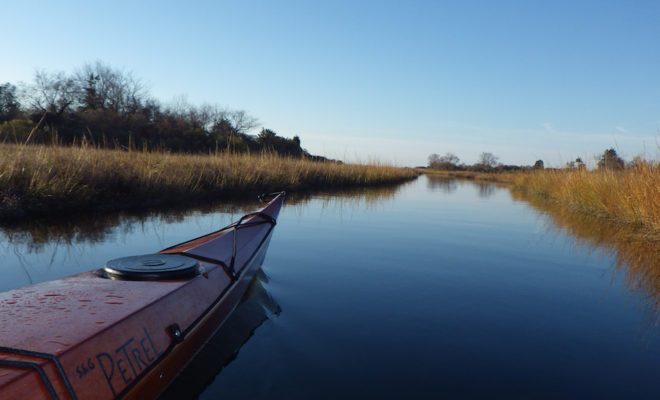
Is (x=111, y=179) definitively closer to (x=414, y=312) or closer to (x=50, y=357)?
(x=414, y=312)

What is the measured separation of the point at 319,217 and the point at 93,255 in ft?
12.7

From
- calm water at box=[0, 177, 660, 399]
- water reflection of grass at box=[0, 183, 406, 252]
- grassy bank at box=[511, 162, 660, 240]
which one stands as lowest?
calm water at box=[0, 177, 660, 399]

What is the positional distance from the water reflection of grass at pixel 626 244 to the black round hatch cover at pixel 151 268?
3.54 m

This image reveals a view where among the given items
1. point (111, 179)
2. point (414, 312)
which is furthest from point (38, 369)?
point (111, 179)

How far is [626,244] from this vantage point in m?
5.37

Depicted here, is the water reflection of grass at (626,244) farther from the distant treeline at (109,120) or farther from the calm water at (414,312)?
the distant treeline at (109,120)

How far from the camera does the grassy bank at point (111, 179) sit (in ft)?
16.9

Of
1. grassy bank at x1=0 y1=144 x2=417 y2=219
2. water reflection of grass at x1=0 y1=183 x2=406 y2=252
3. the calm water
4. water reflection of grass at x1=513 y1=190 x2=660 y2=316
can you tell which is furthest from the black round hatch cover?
grassy bank at x1=0 y1=144 x2=417 y2=219

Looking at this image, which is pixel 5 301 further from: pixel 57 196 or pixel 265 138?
pixel 265 138

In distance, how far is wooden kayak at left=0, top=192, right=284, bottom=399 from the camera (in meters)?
1.00

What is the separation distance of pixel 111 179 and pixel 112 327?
614cm

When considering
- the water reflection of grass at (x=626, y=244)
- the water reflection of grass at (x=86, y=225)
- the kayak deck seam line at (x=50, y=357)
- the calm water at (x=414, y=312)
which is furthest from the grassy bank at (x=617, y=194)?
the kayak deck seam line at (x=50, y=357)

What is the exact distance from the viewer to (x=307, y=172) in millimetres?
12758

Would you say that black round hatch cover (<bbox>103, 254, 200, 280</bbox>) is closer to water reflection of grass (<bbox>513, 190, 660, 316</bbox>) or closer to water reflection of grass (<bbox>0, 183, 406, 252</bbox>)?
water reflection of grass (<bbox>0, 183, 406, 252</bbox>)
